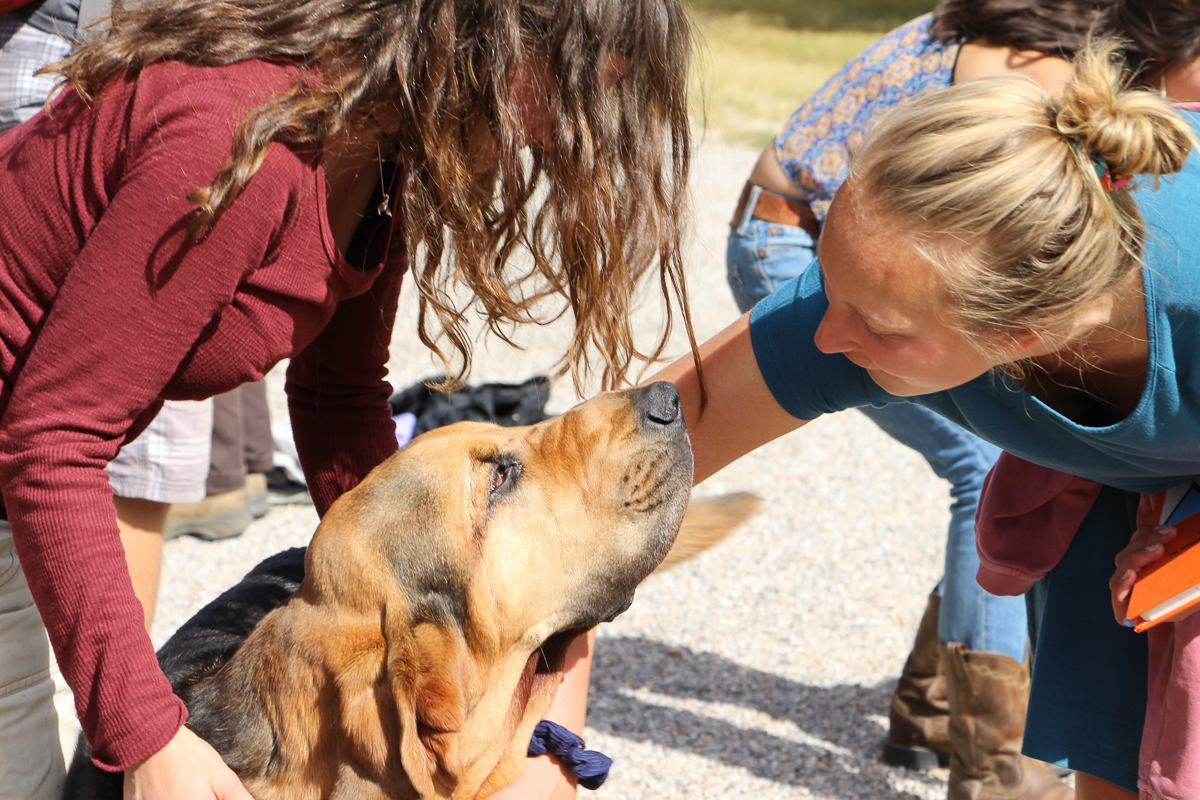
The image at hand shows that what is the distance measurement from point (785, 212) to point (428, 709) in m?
2.48

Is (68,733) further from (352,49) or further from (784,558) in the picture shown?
(784,558)

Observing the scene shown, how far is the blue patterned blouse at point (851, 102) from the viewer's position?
361 centimetres

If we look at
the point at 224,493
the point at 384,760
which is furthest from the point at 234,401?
the point at 384,760

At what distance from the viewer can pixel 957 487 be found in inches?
143

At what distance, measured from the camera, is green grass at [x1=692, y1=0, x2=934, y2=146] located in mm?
15164

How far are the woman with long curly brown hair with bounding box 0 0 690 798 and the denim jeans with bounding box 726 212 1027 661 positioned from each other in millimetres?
1360

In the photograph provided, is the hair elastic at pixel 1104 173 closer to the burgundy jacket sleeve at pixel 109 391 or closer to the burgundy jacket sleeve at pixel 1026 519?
the burgundy jacket sleeve at pixel 1026 519

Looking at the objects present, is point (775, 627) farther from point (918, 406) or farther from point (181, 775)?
point (181, 775)

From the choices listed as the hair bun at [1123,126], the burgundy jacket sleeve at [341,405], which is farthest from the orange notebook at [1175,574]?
the burgundy jacket sleeve at [341,405]

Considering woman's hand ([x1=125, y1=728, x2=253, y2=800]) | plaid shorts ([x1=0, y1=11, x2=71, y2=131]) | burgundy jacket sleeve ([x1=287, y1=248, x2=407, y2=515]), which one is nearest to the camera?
woman's hand ([x1=125, y1=728, x2=253, y2=800])

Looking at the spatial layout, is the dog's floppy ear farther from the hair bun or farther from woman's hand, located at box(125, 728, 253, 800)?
the hair bun

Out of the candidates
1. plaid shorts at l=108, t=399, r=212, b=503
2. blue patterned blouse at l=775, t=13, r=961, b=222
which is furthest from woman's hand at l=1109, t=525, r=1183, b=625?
plaid shorts at l=108, t=399, r=212, b=503

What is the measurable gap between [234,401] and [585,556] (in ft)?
12.1

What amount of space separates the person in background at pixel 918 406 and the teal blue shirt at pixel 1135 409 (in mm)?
1036
